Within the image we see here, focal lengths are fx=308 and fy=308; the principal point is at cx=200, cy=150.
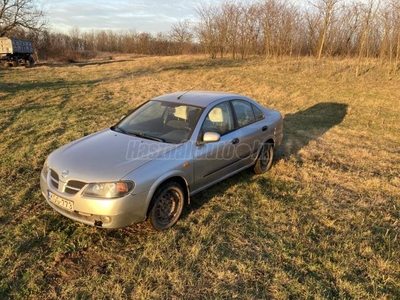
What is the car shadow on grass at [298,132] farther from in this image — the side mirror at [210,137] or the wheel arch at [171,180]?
the side mirror at [210,137]

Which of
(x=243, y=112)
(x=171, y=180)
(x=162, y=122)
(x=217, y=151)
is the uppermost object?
(x=243, y=112)

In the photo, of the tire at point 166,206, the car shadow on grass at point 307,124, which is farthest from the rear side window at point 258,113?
the tire at point 166,206

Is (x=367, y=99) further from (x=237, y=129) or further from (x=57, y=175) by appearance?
(x=57, y=175)

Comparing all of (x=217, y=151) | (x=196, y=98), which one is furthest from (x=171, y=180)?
(x=196, y=98)

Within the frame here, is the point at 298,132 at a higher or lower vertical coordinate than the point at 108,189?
lower

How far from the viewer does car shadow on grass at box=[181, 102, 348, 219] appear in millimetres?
4560

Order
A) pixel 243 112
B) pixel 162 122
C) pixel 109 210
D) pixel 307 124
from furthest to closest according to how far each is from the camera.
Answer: pixel 307 124, pixel 243 112, pixel 162 122, pixel 109 210

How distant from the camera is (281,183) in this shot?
5055 mm

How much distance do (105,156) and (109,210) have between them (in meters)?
0.70

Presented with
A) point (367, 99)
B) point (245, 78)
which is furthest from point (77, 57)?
point (367, 99)

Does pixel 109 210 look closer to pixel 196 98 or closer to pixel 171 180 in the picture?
pixel 171 180

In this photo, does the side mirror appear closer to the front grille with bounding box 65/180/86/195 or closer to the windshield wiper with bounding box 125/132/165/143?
the windshield wiper with bounding box 125/132/165/143

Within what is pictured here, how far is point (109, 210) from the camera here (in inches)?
121

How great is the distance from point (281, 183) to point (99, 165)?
3003 millimetres
